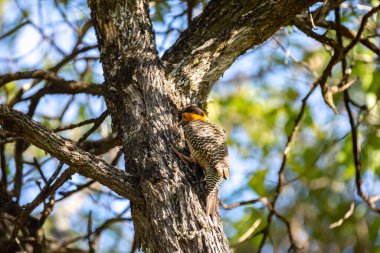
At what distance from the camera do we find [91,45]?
5.47 meters

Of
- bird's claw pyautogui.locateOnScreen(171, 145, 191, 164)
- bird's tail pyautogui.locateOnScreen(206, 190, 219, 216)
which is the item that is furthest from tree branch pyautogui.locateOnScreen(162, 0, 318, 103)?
bird's tail pyautogui.locateOnScreen(206, 190, 219, 216)

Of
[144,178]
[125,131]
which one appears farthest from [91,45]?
[144,178]

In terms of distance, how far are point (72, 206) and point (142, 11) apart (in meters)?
6.39

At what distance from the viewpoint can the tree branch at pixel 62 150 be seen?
3.01 metres

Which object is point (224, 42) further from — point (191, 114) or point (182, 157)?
point (182, 157)

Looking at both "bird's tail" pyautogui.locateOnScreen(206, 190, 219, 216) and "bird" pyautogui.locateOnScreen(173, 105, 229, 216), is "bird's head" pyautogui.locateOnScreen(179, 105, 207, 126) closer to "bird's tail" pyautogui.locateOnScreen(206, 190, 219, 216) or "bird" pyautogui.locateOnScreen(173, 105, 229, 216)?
"bird" pyautogui.locateOnScreen(173, 105, 229, 216)

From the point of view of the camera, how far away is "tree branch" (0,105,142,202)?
301 cm

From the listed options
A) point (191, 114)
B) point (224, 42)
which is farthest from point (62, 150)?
point (224, 42)

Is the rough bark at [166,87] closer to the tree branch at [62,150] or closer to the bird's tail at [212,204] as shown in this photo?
the bird's tail at [212,204]

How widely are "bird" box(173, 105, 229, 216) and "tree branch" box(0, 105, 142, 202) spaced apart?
416 millimetres

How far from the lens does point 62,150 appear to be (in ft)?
9.93

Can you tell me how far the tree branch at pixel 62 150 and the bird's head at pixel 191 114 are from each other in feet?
2.20

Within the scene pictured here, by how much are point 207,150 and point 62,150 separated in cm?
112

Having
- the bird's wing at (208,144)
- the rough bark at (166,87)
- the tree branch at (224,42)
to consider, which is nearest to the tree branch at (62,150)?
the rough bark at (166,87)
